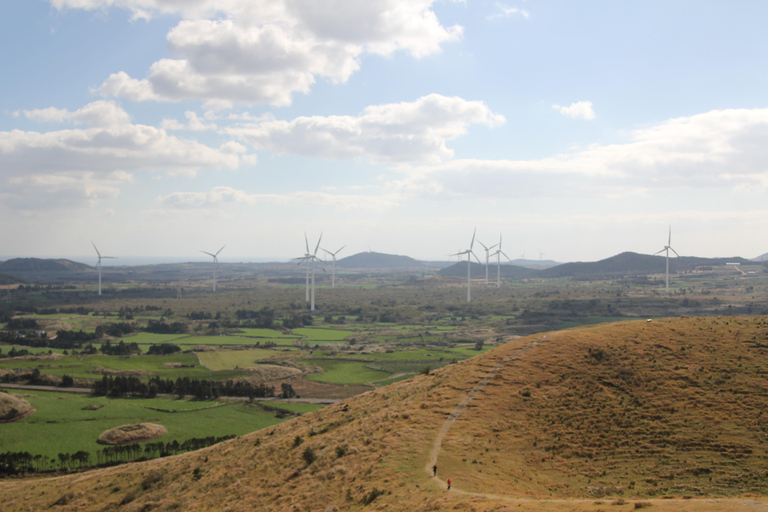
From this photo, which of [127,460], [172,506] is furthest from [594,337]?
[127,460]

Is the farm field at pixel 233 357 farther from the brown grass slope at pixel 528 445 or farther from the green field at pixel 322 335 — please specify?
the brown grass slope at pixel 528 445

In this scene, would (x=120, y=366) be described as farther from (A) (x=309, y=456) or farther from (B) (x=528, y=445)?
(B) (x=528, y=445)

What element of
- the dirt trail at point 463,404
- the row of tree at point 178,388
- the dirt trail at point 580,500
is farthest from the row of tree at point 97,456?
the dirt trail at point 580,500

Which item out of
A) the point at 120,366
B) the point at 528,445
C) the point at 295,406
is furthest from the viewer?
the point at 120,366

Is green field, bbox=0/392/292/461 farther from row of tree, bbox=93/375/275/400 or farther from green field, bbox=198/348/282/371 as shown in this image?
green field, bbox=198/348/282/371

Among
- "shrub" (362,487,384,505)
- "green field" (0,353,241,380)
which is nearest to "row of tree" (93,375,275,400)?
Result: "green field" (0,353,241,380)

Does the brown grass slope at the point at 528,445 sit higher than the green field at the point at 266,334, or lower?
higher

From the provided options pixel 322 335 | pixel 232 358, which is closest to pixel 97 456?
pixel 232 358

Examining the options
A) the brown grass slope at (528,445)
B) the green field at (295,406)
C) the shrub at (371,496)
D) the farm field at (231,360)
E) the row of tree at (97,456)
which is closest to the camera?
the shrub at (371,496)
